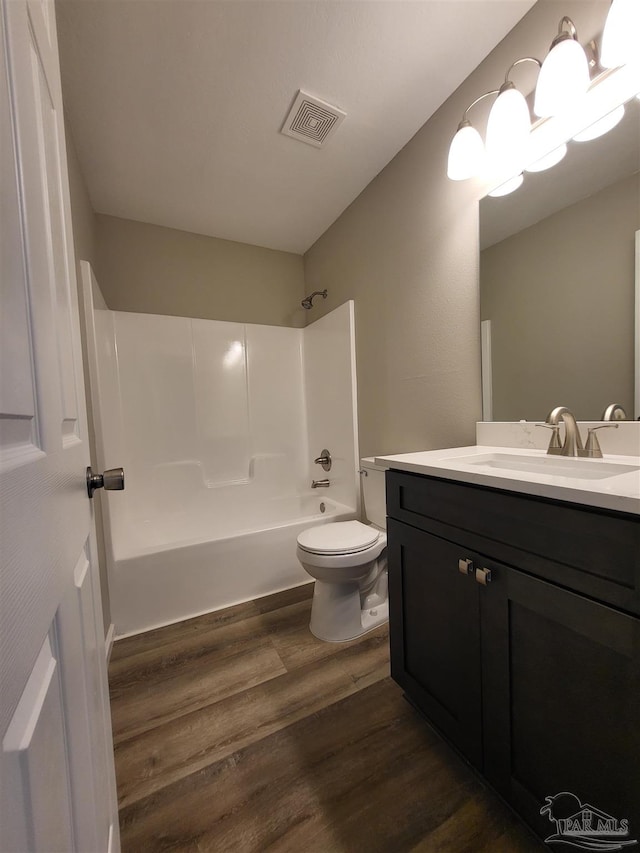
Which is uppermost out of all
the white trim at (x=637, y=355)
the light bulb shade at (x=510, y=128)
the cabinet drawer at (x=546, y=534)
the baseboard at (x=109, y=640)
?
the light bulb shade at (x=510, y=128)

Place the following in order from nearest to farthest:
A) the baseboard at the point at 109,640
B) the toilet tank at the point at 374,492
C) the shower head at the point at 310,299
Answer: the baseboard at the point at 109,640 < the toilet tank at the point at 374,492 < the shower head at the point at 310,299

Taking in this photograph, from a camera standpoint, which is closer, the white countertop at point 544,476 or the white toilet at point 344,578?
the white countertop at point 544,476

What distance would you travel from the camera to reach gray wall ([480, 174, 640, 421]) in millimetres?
995

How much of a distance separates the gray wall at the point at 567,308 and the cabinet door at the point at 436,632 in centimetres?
68

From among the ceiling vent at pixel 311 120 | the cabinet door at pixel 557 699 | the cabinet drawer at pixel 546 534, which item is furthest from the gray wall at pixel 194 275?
the cabinet door at pixel 557 699

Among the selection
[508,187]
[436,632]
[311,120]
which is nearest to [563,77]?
[508,187]

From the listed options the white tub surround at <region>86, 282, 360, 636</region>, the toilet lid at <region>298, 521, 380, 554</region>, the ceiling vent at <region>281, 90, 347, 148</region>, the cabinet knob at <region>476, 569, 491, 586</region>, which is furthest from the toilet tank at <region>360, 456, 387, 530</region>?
the ceiling vent at <region>281, 90, 347, 148</region>

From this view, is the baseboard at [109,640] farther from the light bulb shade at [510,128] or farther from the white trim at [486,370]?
the light bulb shade at [510,128]

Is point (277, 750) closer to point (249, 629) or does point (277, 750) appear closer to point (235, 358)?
point (249, 629)

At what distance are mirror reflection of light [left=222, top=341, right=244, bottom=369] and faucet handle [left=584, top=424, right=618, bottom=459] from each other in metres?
2.17

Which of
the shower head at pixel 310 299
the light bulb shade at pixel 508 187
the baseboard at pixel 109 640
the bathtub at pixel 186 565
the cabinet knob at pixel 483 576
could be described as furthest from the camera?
the shower head at pixel 310 299

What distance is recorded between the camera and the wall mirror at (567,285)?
0.98m

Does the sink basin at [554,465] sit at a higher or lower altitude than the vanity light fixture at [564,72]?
lower

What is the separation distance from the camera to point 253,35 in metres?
1.19
